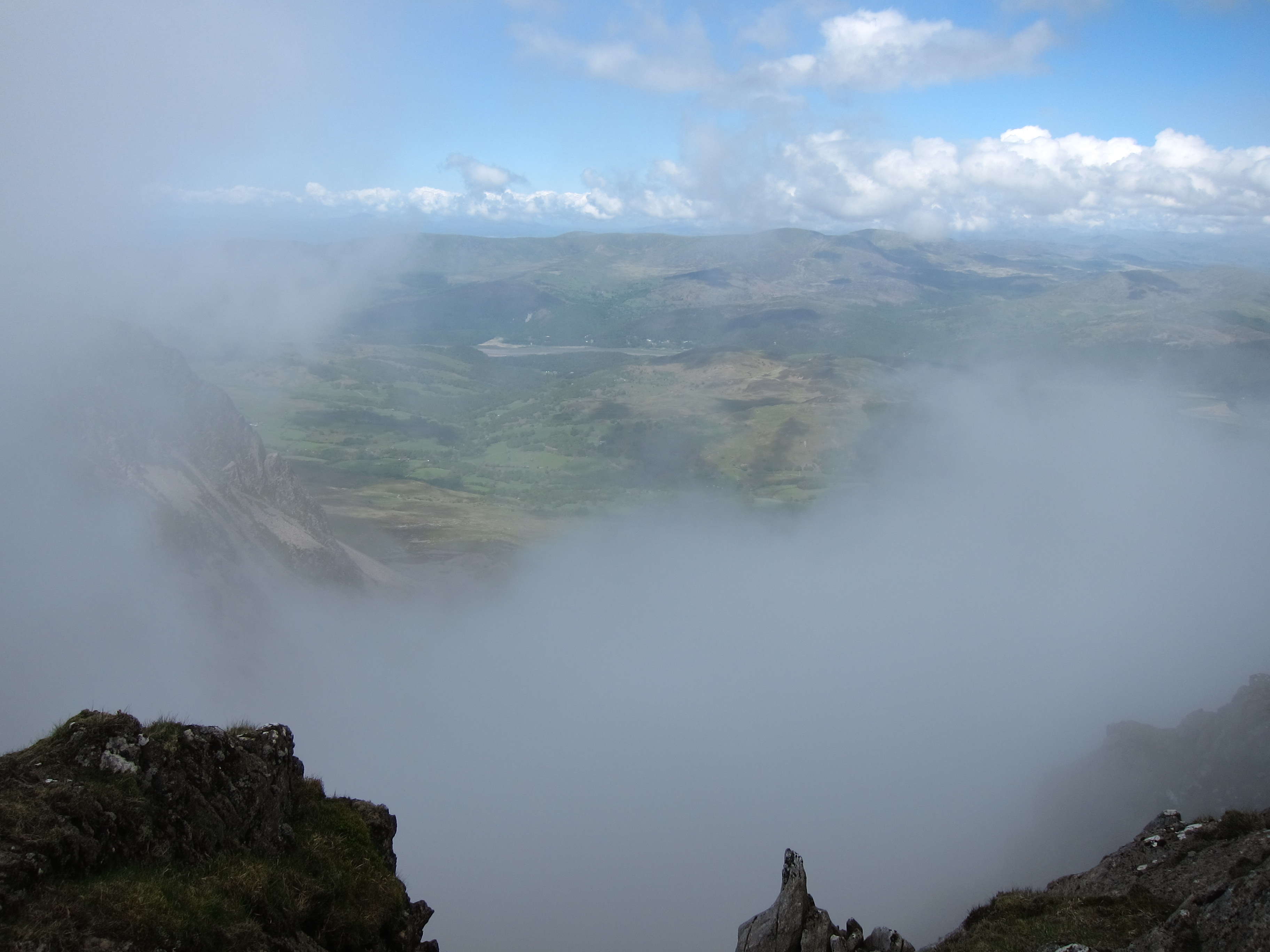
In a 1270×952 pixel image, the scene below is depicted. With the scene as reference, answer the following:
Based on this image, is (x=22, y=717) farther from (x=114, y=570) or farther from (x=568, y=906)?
(x=568, y=906)

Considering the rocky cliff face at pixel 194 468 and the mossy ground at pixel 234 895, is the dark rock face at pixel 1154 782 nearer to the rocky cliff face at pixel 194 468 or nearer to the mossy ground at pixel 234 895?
the mossy ground at pixel 234 895

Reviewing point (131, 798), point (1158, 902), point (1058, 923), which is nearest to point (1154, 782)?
point (1158, 902)

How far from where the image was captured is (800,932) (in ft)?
66.7

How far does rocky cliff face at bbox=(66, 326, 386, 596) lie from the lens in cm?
→ 7238

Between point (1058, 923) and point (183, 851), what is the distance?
21.7 metres

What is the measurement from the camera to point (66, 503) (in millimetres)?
65812

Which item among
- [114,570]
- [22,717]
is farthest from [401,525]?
[22,717]

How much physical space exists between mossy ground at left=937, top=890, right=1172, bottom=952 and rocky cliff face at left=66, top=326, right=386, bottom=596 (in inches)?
2712

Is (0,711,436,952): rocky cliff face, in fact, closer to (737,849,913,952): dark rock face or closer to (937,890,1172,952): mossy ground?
(737,849,913,952): dark rock face

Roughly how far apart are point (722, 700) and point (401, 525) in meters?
63.3

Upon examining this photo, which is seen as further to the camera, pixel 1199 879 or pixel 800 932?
pixel 1199 879

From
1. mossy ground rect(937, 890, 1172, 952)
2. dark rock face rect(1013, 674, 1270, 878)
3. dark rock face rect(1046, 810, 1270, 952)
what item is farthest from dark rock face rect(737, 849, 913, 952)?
dark rock face rect(1013, 674, 1270, 878)

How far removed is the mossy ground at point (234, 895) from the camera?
11.6m

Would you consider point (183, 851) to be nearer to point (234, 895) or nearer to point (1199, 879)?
point (234, 895)
